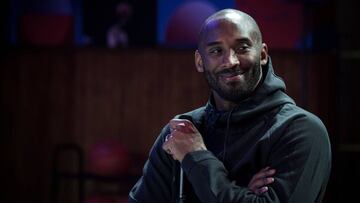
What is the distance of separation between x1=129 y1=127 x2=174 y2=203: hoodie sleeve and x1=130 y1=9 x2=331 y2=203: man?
0.13ft

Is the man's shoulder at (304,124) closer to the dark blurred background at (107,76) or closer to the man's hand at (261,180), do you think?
the man's hand at (261,180)

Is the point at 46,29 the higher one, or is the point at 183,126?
the point at 183,126

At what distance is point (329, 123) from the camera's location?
4.55 metres

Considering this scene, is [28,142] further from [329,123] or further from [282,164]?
[282,164]

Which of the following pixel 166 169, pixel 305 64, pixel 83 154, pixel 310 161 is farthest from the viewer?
pixel 83 154

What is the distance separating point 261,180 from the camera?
1.72 metres

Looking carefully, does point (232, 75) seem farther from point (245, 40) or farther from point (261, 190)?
point (261, 190)

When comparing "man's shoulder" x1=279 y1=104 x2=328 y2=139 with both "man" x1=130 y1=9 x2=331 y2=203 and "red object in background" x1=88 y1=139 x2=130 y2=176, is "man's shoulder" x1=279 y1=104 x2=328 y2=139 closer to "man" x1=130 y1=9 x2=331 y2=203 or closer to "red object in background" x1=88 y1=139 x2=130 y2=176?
"man" x1=130 y1=9 x2=331 y2=203

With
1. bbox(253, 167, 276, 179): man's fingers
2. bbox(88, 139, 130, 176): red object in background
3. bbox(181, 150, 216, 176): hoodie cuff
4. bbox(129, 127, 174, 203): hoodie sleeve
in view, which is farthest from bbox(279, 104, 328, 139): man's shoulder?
bbox(88, 139, 130, 176): red object in background

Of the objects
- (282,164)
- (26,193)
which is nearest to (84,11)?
(26,193)

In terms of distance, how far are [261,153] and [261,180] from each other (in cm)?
8

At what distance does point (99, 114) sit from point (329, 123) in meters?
1.59

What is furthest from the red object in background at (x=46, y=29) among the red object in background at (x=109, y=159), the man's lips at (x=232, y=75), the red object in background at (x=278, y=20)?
the man's lips at (x=232, y=75)

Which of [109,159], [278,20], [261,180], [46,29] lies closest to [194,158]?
[261,180]
